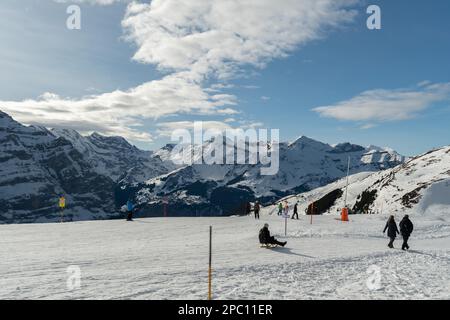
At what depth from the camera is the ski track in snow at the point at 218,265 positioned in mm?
12984

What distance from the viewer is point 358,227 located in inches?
1278

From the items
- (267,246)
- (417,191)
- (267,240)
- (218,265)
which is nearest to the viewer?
(218,265)

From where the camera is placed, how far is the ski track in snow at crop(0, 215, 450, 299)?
12984mm

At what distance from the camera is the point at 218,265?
17.0m

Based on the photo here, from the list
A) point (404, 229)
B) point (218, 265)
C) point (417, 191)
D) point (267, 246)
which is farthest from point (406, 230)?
point (417, 191)

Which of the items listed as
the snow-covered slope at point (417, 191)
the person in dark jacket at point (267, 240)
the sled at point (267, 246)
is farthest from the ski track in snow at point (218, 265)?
the snow-covered slope at point (417, 191)

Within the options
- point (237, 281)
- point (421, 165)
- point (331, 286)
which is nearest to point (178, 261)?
point (237, 281)

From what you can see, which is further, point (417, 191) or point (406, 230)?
point (417, 191)

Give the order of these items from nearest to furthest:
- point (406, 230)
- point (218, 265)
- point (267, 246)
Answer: point (218, 265) → point (267, 246) → point (406, 230)

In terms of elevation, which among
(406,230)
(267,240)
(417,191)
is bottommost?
(267,240)

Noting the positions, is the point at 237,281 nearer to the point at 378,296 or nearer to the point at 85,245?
the point at 378,296

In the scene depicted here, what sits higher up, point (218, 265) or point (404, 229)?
point (404, 229)

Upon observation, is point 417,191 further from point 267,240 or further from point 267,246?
point 267,240
